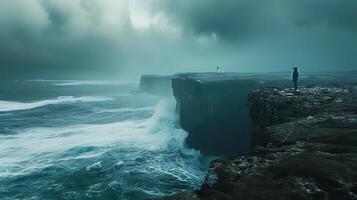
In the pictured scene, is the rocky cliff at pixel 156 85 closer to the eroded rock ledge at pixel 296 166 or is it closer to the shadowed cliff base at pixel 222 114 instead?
the shadowed cliff base at pixel 222 114

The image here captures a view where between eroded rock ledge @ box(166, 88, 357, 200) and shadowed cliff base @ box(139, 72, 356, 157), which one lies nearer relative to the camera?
eroded rock ledge @ box(166, 88, 357, 200)

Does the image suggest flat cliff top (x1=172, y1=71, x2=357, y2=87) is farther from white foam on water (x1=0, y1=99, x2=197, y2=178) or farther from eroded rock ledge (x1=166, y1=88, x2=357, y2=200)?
eroded rock ledge (x1=166, y1=88, x2=357, y2=200)

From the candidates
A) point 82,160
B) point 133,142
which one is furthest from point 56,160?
point 133,142

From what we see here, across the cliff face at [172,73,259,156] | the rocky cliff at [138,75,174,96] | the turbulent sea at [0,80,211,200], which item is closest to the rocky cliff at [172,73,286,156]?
the cliff face at [172,73,259,156]

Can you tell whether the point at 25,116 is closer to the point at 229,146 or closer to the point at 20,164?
the point at 20,164

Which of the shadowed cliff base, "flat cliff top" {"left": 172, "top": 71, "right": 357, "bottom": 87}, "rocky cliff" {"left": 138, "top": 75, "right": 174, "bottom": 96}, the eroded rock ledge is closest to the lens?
the eroded rock ledge

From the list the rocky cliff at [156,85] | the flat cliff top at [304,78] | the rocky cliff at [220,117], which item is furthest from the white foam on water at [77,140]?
the rocky cliff at [156,85]
